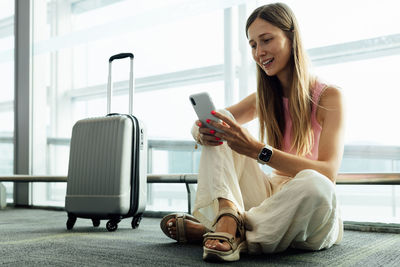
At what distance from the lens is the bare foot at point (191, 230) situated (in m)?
1.29

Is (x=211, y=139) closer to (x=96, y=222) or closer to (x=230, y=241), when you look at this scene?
(x=230, y=241)

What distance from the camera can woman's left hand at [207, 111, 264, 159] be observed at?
1095mm

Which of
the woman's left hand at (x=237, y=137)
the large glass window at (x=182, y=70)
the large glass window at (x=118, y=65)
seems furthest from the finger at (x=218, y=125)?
the large glass window at (x=118, y=65)

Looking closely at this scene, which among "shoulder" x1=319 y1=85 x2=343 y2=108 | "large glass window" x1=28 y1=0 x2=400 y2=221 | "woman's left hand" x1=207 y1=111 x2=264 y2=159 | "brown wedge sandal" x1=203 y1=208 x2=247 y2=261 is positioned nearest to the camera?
"brown wedge sandal" x1=203 y1=208 x2=247 y2=261

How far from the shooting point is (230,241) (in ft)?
3.26

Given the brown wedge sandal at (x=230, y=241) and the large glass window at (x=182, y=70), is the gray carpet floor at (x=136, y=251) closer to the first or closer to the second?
the brown wedge sandal at (x=230, y=241)

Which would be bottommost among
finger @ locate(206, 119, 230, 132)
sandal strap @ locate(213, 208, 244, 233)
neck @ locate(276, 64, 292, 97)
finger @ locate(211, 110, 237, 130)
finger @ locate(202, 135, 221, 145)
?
sandal strap @ locate(213, 208, 244, 233)

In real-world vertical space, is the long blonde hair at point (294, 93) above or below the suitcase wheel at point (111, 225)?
above

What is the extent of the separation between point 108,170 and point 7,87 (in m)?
2.19

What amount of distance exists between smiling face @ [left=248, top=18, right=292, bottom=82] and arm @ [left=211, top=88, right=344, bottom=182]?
0.58 feet

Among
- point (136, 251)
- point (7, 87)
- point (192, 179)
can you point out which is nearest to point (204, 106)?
point (136, 251)

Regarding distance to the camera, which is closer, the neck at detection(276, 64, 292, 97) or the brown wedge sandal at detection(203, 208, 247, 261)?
the brown wedge sandal at detection(203, 208, 247, 261)

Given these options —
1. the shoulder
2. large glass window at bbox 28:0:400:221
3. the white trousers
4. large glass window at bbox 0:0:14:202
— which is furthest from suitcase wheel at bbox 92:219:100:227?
large glass window at bbox 0:0:14:202

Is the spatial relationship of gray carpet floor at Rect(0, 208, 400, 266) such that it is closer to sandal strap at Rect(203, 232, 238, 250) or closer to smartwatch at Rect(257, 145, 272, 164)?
sandal strap at Rect(203, 232, 238, 250)
